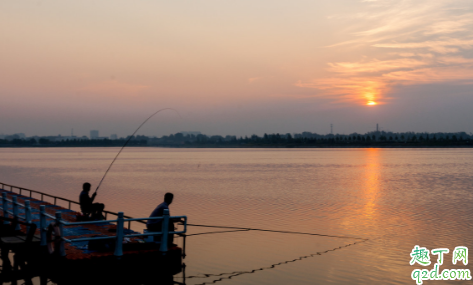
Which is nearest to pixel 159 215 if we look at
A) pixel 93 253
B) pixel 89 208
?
pixel 93 253

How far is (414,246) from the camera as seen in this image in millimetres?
22984

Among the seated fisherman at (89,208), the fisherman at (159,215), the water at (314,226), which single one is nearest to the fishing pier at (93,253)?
the fisherman at (159,215)

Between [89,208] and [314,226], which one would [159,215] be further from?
[314,226]

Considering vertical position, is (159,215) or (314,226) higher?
(159,215)

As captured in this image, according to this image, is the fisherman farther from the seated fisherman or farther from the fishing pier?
the seated fisherman

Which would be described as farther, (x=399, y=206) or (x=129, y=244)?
(x=399, y=206)

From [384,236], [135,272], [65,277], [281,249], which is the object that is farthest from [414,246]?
[65,277]

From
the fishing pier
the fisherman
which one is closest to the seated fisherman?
the fishing pier

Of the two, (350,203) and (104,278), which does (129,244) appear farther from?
(350,203)

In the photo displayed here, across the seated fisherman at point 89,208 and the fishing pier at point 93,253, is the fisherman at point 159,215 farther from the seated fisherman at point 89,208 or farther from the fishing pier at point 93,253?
the seated fisherman at point 89,208

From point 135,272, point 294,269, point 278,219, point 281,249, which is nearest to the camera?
point 135,272

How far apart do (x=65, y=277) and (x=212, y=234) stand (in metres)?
14.3

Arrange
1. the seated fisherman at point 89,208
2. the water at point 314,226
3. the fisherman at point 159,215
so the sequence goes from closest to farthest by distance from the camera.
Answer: the fisherman at point 159,215 < the seated fisherman at point 89,208 < the water at point 314,226

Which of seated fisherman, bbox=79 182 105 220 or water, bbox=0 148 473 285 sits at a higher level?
seated fisherman, bbox=79 182 105 220
